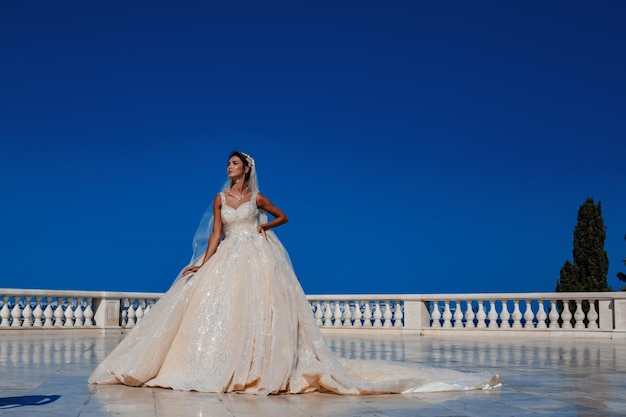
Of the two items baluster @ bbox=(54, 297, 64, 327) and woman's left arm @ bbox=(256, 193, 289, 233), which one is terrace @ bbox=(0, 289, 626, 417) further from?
woman's left arm @ bbox=(256, 193, 289, 233)

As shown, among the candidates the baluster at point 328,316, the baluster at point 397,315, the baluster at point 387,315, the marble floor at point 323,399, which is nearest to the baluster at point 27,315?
the baluster at point 328,316

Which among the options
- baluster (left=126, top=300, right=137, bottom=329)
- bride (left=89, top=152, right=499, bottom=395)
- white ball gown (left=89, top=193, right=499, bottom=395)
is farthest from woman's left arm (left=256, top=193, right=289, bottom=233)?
baluster (left=126, top=300, right=137, bottom=329)

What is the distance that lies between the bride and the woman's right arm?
1cm

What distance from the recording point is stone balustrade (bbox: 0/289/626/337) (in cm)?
1786

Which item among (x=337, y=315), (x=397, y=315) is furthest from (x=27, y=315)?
(x=397, y=315)

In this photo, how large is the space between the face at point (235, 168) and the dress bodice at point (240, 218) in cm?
31

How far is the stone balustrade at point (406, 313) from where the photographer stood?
17859 mm

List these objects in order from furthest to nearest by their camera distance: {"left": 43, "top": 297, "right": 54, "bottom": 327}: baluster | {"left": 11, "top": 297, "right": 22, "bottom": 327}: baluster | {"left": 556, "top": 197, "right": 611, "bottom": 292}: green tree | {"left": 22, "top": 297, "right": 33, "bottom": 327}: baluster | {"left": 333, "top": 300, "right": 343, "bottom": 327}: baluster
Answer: {"left": 556, "top": 197, "right": 611, "bottom": 292}: green tree, {"left": 333, "top": 300, "right": 343, "bottom": 327}: baluster, {"left": 43, "top": 297, "right": 54, "bottom": 327}: baluster, {"left": 22, "top": 297, "right": 33, "bottom": 327}: baluster, {"left": 11, "top": 297, "right": 22, "bottom": 327}: baluster

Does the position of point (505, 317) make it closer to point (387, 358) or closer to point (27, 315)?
point (387, 358)

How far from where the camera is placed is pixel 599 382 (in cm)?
777

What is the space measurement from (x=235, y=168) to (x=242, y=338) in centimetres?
195

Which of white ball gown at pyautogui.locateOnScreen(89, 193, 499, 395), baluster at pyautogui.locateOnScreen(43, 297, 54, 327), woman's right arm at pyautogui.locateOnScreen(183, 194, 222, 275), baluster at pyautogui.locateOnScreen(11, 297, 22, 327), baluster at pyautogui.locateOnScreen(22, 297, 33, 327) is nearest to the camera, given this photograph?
white ball gown at pyautogui.locateOnScreen(89, 193, 499, 395)

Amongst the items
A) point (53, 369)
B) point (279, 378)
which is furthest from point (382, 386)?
point (53, 369)

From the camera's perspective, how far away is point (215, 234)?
310 inches
